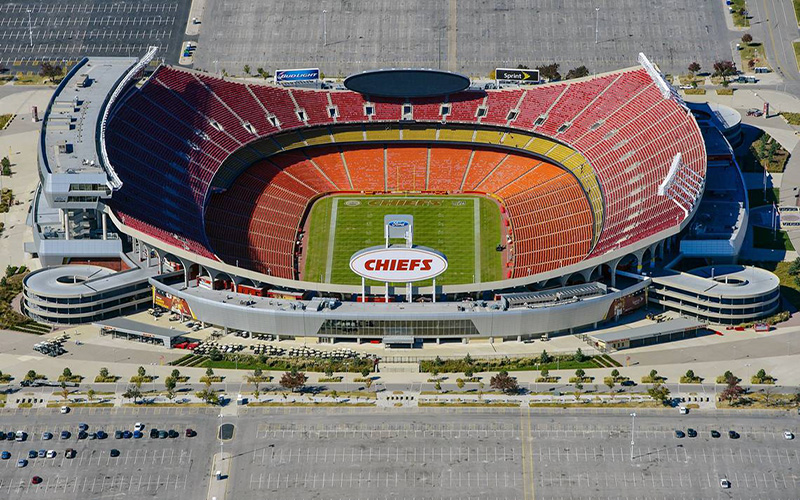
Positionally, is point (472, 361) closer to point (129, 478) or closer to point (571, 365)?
point (571, 365)

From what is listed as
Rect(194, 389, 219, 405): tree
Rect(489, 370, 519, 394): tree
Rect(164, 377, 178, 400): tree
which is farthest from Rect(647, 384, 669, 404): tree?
Rect(164, 377, 178, 400): tree

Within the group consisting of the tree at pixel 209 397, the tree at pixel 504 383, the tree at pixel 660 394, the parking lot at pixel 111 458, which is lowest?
the parking lot at pixel 111 458

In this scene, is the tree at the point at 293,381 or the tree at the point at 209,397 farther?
the tree at the point at 293,381

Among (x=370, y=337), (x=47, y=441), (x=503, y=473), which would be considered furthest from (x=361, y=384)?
(x=47, y=441)

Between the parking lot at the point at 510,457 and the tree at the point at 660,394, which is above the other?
the tree at the point at 660,394

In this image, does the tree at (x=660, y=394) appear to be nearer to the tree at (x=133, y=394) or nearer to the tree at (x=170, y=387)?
the tree at (x=170, y=387)

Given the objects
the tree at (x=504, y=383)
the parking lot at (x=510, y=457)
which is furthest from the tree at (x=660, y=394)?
the tree at (x=504, y=383)
